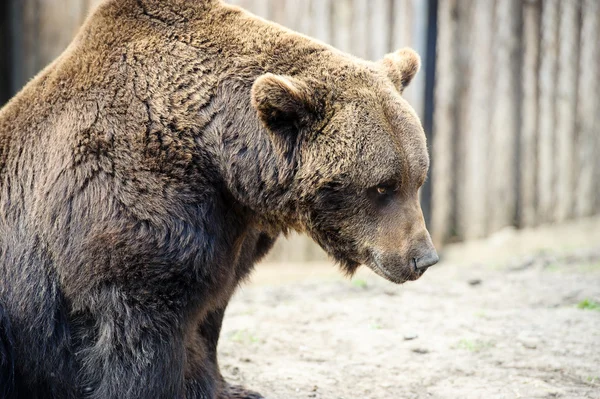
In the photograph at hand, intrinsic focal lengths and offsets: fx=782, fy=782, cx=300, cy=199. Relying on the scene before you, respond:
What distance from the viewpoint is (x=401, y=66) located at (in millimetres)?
4797

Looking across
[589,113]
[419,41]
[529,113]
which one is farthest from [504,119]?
[419,41]

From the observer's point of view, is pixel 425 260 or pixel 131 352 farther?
pixel 425 260

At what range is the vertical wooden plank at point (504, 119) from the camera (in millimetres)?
10969

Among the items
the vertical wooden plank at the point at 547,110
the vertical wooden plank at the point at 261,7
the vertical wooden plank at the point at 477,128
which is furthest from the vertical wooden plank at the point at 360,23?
the vertical wooden plank at the point at 547,110

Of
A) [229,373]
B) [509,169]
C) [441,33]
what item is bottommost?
[229,373]

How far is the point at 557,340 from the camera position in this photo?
6.14 metres

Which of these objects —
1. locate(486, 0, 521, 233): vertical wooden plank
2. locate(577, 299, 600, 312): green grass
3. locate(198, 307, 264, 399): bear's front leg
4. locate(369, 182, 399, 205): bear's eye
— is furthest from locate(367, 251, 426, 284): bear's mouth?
locate(486, 0, 521, 233): vertical wooden plank

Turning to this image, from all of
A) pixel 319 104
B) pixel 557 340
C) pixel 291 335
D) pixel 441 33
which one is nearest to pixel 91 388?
pixel 319 104

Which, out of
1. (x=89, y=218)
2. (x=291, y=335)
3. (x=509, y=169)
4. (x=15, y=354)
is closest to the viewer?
(x=89, y=218)

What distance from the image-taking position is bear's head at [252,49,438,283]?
13.7ft

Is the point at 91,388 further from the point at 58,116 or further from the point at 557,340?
the point at 557,340

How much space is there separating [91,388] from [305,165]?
5.53 ft

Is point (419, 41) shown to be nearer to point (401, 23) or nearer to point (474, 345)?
point (401, 23)

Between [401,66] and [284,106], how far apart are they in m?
1.05
